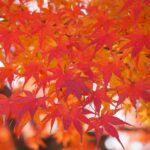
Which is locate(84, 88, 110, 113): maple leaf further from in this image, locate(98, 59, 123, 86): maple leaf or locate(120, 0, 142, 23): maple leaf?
locate(120, 0, 142, 23): maple leaf

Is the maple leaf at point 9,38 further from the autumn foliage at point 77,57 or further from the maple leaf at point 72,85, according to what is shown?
the maple leaf at point 72,85

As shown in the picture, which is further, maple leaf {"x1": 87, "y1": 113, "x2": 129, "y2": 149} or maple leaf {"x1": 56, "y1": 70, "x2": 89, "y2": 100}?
maple leaf {"x1": 87, "y1": 113, "x2": 129, "y2": 149}

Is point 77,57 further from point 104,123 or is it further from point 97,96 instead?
point 104,123

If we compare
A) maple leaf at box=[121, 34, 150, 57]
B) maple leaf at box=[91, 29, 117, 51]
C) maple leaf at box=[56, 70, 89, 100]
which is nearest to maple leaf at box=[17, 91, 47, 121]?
maple leaf at box=[56, 70, 89, 100]

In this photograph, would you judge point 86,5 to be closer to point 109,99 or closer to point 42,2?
point 42,2

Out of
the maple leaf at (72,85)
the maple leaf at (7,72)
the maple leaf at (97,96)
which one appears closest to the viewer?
the maple leaf at (72,85)

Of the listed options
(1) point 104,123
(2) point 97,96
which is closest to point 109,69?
(2) point 97,96

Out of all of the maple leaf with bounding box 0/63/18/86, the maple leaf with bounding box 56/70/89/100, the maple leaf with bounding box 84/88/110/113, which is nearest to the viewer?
the maple leaf with bounding box 56/70/89/100

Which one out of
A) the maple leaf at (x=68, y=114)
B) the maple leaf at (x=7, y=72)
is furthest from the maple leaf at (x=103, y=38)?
the maple leaf at (x=7, y=72)

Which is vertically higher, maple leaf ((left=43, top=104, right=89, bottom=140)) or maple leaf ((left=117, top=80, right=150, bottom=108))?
maple leaf ((left=117, top=80, right=150, bottom=108))

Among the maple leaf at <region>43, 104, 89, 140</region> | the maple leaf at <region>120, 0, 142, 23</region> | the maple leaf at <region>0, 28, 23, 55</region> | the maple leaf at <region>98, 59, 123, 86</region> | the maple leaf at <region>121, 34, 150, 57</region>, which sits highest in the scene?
the maple leaf at <region>120, 0, 142, 23</region>
